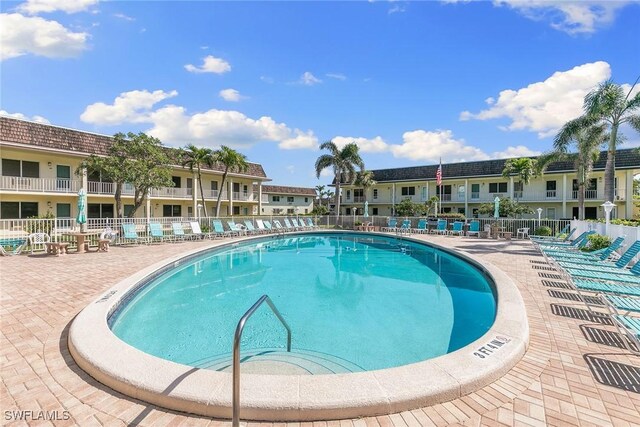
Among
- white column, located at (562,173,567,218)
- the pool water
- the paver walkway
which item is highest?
white column, located at (562,173,567,218)

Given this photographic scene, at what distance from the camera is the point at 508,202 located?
25.0 m

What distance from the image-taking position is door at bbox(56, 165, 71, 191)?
1994 cm

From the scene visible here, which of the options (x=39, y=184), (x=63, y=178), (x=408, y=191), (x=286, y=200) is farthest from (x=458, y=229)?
(x=286, y=200)

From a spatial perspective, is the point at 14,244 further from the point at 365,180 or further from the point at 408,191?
the point at 408,191

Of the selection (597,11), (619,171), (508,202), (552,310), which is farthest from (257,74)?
(619,171)

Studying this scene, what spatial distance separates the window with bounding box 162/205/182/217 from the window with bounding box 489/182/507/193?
29.4 metres

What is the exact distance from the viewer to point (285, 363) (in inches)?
187

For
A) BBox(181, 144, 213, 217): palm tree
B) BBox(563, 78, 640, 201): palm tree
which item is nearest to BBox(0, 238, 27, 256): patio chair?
BBox(181, 144, 213, 217): palm tree

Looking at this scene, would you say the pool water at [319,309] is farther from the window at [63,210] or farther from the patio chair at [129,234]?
the window at [63,210]

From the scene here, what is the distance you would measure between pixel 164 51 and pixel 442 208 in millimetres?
29856

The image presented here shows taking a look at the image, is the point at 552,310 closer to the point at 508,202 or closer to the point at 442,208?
the point at 508,202

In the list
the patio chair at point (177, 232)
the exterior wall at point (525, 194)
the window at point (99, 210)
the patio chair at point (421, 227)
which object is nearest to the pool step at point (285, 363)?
the patio chair at point (177, 232)

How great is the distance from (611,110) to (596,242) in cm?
842

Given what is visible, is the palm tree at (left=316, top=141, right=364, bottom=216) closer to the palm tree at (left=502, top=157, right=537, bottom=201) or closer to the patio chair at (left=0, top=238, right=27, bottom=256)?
the palm tree at (left=502, top=157, right=537, bottom=201)
